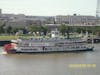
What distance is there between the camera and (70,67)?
10.4 m

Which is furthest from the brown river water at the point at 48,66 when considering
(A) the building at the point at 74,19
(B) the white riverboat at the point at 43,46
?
(A) the building at the point at 74,19

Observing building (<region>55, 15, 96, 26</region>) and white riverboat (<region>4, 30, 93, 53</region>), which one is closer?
white riverboat (<region>4, 30, 93, 53</region>)

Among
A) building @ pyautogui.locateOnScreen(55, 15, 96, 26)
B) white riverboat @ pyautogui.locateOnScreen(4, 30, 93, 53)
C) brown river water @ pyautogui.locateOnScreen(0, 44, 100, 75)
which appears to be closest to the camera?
brown river water @ pyautogui.locateOnScreen(0, 44, 100, 75)

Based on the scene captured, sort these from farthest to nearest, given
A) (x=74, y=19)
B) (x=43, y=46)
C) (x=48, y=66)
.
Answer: (x=74, y=19) → (x=43, y=46) → (x=48, y=66)

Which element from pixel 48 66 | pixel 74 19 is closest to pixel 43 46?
pixel 48 66

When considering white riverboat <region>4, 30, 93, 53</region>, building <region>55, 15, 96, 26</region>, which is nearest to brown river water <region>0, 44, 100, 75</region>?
white riverboat <region>4, 30, 93, 53</region>

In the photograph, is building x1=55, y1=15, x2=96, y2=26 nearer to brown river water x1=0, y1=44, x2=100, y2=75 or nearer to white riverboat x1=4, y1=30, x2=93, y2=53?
white riverboat x1=4, y1=30, x2=93, y2=53

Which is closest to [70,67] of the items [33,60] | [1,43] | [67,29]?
[33,60]

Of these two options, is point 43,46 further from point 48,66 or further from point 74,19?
point 74,19

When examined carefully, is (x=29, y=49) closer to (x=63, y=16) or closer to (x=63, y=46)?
(x=63, y=46)

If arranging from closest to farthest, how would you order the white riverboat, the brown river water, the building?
the brown river water → the white riverboat → the building

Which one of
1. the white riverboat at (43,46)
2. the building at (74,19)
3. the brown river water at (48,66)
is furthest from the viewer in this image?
the building at (74,19)

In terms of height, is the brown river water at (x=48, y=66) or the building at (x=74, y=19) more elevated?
the brown river water at (x=48, y=66)

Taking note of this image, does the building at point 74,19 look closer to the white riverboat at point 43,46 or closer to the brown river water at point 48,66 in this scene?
the white riverboat at point 43,46
